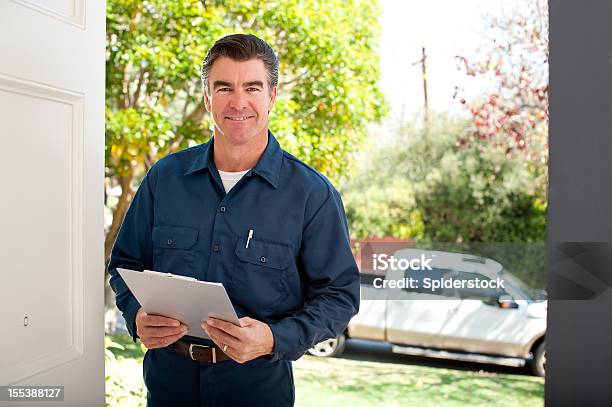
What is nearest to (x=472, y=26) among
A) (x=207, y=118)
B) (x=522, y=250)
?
(x=522, y=250)

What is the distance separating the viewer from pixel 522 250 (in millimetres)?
4902

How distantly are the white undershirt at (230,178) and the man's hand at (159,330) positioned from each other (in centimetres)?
31

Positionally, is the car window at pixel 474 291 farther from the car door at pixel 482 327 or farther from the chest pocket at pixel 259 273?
the chest pocket at pixel 259 273

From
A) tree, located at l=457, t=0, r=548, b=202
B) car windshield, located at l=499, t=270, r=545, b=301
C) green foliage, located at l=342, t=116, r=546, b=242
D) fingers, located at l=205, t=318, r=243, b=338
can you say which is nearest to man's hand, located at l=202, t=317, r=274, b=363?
fingers, located at l=205, t=318, r=243, b=338

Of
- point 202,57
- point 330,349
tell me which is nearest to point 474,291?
point 330,349

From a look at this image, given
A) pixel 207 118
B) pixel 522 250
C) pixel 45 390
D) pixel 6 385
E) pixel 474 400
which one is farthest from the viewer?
pixel 522 250

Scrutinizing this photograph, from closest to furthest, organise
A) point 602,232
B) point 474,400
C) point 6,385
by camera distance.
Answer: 1. point 6,385
2. point 602,232
3. point 474,400

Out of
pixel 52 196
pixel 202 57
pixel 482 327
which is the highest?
pixel 202 57

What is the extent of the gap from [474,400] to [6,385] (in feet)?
10.9

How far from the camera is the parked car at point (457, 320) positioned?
4.12 meters

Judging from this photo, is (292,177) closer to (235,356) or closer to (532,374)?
(235,356)

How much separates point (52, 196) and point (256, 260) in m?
0.42

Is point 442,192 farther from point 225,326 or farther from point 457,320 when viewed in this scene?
point 225,326

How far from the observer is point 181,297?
1.15 meters
